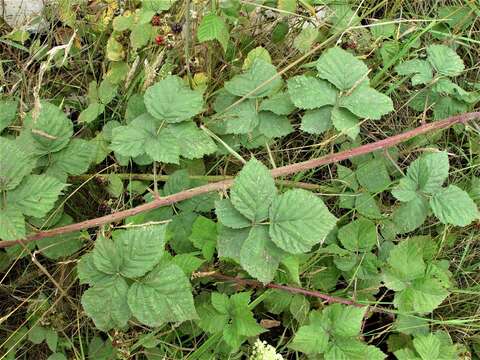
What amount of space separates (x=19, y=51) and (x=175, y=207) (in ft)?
2.82

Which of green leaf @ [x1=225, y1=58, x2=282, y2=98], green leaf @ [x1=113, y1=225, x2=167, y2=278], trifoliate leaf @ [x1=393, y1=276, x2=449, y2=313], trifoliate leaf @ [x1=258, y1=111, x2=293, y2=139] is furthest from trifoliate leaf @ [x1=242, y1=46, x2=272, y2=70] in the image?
trifoliate leaf @ [x1=393, y1=276, x2=449, y2=313]

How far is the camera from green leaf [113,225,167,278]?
1.36 meters

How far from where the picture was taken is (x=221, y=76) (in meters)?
1.90

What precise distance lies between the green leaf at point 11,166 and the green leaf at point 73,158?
0.66 ft

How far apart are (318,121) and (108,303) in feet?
2.40

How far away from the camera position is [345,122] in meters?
1.56

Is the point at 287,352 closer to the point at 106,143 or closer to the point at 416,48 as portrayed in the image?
the point at 106,143

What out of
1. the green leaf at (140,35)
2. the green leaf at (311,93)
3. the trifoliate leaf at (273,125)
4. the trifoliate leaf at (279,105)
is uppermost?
the green leaf at (140,35)

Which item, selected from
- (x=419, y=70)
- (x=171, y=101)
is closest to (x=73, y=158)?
(x=171, y=101)

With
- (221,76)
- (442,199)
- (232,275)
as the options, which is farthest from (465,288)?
(221,76)

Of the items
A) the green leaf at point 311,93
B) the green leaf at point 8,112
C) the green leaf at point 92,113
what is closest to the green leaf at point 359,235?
the green leaf at point 311,93

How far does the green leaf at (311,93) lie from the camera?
1.58 metres

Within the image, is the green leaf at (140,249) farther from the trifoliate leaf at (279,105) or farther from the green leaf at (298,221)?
the trifoliate leaf at (279,105)

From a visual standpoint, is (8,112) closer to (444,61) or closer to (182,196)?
(182,196)
